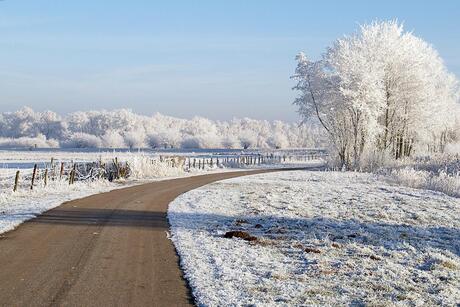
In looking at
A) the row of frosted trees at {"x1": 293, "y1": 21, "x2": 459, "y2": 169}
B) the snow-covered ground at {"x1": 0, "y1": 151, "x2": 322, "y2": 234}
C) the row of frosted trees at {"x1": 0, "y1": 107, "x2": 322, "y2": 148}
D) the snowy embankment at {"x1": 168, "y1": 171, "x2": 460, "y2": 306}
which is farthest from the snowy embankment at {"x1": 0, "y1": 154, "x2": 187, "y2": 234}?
the row of frosted trees at {"x1": 0, "y1": 107, "x2": 322, "y2": 148}

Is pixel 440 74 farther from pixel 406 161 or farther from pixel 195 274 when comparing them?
pixel 195 274

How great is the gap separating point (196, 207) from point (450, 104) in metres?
45.6

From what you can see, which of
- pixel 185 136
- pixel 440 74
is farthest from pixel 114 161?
Result: pixel 185 136

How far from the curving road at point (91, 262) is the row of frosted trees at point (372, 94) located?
3087 centimetres

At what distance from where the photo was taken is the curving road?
300 inches

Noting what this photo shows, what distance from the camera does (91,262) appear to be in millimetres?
9852

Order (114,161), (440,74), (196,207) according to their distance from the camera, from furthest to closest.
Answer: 1. (440,74)
2. (114,161)
3. (196,207)

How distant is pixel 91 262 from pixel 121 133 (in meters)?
143

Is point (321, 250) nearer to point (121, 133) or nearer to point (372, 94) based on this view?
point (372, 94)

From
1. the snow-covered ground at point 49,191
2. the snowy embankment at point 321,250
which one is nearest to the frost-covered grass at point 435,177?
the snowy embankment at point 321,250

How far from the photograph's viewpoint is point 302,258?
10.7 m

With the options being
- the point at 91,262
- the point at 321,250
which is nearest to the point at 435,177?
the point at 321,250

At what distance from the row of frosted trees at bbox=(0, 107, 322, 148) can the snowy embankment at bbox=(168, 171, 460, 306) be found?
103 metres

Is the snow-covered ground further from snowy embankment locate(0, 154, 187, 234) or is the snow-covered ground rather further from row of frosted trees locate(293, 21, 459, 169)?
row of frosted trees locate(293, 21, 459, 169)
